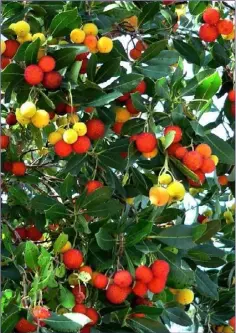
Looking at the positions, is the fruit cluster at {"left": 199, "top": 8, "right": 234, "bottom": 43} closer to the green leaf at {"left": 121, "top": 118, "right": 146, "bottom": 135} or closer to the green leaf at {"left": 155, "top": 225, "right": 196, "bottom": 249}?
the green leaf at {"left": 121, "top": 118, "right": 146, "bottom": 135}

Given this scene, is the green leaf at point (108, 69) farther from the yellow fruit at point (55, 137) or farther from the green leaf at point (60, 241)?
the green leaf at point (60, 241)

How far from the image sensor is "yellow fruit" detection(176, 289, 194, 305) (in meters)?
2.46

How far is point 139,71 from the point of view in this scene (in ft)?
7.79

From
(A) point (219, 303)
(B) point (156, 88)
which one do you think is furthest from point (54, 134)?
(A) point (219, 303)

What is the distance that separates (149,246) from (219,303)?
0.74 m

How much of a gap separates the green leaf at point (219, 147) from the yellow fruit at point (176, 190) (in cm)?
23

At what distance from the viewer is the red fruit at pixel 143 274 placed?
205cm

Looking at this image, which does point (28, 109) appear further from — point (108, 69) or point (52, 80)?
point (108, 69)

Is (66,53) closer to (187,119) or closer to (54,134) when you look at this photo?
(54,134)

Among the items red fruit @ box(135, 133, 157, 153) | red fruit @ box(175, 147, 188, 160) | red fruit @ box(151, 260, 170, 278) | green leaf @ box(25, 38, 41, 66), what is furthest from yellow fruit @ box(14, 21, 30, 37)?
red fruit @ box(151, 260, 170, 278)

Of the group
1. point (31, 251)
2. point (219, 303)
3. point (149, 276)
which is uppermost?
point (31, 251)

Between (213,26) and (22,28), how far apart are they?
70 cm

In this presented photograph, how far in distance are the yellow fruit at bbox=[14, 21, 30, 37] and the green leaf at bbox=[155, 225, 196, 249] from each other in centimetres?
70

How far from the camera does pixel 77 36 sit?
2.18 meters
